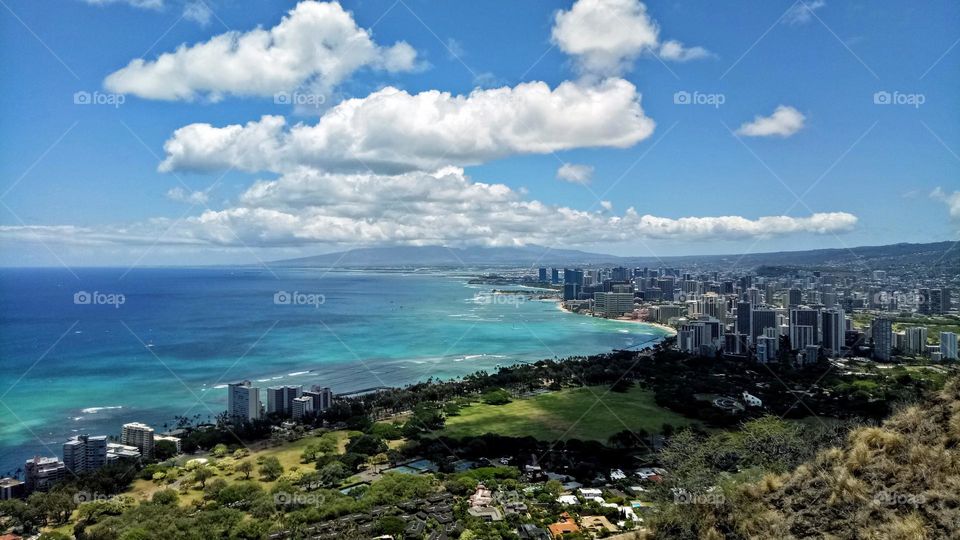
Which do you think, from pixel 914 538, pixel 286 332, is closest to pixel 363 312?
pixel 286 332

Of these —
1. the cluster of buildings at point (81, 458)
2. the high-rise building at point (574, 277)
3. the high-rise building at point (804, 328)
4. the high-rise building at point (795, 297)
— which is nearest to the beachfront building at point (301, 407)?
the cluster of buildings at point (81, 458)

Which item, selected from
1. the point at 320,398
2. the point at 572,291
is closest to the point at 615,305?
the point at 572,291

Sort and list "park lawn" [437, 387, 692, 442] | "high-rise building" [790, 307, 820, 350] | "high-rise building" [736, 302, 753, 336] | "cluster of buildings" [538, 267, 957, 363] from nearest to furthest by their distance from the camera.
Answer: "park lawn" [437, 387, 692, 442], "cluster of buildings" [538, 267, 957, 363], "high-rise building" [790, 307, 820, 350], "high-rise building" [736, 302, 753, 336]

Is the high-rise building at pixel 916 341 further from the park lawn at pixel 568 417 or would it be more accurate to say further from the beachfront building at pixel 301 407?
the beachfront building at pixel 301 407

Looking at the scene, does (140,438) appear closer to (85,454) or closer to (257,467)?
(85,454)

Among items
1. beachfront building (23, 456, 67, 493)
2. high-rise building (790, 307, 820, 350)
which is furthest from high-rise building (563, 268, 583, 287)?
beachfront building (23, 456, 67, 493)

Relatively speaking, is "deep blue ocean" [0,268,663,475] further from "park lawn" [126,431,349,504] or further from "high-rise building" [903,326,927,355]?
"high-rise building" [903,326,927,355]
